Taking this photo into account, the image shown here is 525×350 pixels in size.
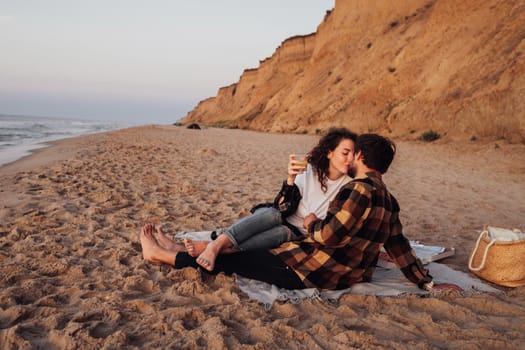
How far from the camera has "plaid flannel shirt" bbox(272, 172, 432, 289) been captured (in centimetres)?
231

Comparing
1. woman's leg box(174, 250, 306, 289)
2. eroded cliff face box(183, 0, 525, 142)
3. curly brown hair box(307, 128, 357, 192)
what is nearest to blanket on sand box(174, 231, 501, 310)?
woman's leg box(174, 250, 306, 289)

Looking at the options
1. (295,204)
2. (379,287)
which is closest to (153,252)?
(295,204)

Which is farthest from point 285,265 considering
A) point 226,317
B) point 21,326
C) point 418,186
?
point 418,186

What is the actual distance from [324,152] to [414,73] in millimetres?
19065

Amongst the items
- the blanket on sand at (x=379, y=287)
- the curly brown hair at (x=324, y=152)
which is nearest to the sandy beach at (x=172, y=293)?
the blanket on sand at (x=379, y=287)

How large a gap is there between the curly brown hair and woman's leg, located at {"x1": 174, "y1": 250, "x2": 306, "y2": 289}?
0.76m

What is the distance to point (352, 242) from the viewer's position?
97.7 inches

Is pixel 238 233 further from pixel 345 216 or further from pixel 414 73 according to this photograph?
pixel 414 73

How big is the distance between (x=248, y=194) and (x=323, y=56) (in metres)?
30.4

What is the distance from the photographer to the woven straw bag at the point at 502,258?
3.00 meters

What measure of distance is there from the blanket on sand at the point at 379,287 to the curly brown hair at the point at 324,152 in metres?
0.85

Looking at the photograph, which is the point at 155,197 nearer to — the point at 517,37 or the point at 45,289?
the point at 45,289

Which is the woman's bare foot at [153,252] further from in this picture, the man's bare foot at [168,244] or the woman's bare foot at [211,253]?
the woman's bare foot at [211,253]

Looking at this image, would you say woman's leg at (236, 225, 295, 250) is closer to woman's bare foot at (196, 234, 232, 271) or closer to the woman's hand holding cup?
woman's bare foot at (196, 234, 232, 271)
